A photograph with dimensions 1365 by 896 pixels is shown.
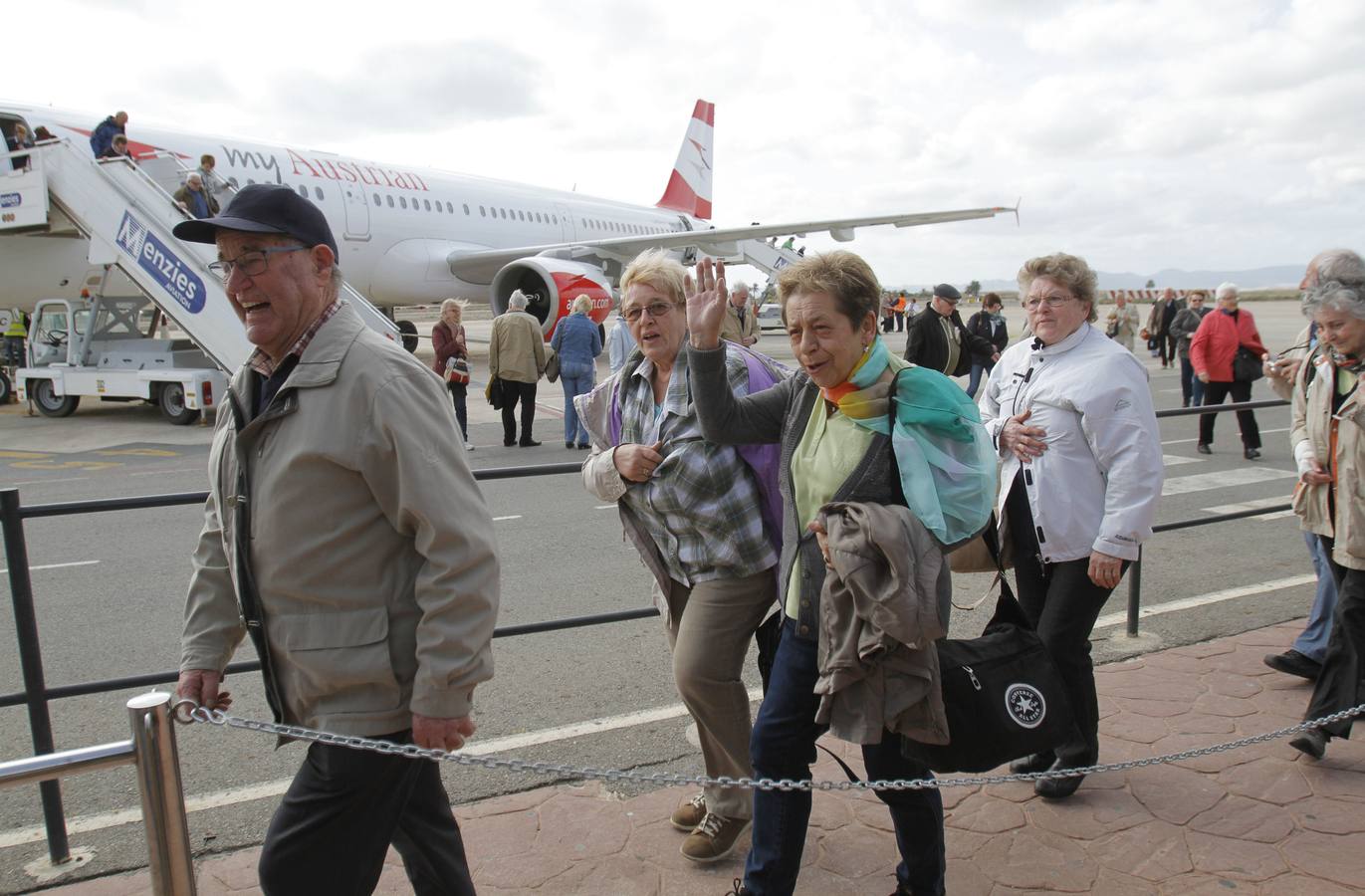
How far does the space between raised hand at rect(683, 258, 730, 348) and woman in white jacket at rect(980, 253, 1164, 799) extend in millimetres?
1323

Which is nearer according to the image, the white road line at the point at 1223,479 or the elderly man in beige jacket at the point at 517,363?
the white road line at the point at 1223,479

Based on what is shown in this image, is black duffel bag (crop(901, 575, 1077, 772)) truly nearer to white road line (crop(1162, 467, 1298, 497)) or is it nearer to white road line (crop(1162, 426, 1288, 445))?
white road line (crop(1162, 467, 1298, 497))

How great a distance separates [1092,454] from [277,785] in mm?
A: 3150

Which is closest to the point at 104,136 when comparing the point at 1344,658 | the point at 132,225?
the point at 132,225

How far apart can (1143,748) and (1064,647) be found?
2.68 feet

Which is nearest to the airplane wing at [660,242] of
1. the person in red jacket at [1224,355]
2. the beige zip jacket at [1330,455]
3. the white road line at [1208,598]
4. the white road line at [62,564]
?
the person in red jacket at [1224,355]

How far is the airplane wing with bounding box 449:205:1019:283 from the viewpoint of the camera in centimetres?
2161

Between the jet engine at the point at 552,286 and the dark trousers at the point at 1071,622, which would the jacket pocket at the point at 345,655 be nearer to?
the dark trousers at the point at 1071,622

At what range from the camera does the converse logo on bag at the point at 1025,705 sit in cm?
261

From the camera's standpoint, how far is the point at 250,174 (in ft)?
56.6

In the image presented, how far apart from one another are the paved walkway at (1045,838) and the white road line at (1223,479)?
5.92 m

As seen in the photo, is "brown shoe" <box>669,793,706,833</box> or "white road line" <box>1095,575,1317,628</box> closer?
"brown shoe" <box>669,793,706,833</box>

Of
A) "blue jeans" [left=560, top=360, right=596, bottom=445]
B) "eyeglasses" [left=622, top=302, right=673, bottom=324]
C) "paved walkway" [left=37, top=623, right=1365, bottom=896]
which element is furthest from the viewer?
"blue jeans" [left=560, top=360, right=596, bottom=445]

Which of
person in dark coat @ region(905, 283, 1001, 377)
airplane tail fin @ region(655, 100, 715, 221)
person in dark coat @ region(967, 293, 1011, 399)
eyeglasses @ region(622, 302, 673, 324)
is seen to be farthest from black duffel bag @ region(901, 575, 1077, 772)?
airplane tail fin @ region(655, 100, 715, 221)
